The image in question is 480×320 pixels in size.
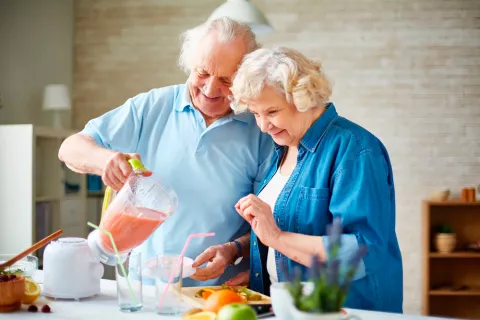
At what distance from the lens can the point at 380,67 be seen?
18.2ft

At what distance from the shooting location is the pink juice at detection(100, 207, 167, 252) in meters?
1.70

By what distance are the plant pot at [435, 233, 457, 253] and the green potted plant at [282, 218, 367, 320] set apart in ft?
14.0

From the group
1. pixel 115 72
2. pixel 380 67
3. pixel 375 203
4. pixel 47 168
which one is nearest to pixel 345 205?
pixel 375 203

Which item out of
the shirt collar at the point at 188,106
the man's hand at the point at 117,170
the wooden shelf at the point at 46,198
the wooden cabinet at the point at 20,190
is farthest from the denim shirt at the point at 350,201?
the wooden shelf at the point at 46,198

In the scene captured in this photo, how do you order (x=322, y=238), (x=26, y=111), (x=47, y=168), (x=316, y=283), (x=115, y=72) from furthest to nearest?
(x=115, y=72) < (x=26, y=111) < (x=47, y=168) < (x=322, y=238) < (x=316, y=283)

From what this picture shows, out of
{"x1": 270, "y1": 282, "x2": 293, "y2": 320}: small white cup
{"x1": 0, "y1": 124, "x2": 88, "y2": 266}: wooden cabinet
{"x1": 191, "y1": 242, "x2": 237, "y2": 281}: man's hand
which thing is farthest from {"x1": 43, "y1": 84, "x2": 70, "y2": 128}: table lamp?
{"x1": 270, "y1": 282, "x2": 293, "y2": 320}: small white cup

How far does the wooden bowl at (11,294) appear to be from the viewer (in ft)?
5.41

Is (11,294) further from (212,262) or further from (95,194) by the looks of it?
(95,194)

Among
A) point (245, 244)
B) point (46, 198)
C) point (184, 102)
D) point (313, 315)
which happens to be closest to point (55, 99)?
point (46, 198)

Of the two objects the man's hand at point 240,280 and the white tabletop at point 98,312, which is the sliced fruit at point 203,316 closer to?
the white tabletop at point 98,312

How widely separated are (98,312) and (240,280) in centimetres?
60

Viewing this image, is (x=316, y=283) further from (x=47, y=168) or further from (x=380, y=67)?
(x=380, y=67)

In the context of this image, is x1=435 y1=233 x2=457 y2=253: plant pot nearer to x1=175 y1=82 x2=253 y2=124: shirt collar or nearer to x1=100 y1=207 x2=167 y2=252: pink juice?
x1=175 y1=82 x2=253 y2=124: shirt collar

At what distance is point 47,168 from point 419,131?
10.5 ft
